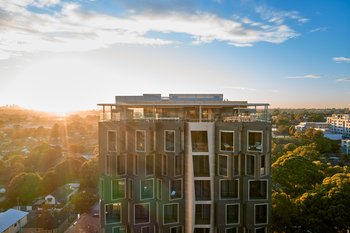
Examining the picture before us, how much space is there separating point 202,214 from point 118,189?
21.2 ft

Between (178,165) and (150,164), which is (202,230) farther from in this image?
(150,164)

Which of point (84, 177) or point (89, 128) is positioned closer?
point (84, 177)

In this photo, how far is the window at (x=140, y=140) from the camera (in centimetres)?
1939

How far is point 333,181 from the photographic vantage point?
28.9 m

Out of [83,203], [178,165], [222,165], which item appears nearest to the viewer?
[222,165]

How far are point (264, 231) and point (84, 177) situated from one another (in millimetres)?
32302

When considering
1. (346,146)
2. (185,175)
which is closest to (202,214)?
(185,175)

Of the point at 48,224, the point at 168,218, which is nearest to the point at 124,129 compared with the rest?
the point at 168,218

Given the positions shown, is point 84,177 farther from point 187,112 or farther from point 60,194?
point 187,112

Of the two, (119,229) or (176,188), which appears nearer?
(176,188)

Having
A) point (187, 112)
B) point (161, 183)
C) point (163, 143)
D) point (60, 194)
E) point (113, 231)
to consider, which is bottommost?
point (60, 194)

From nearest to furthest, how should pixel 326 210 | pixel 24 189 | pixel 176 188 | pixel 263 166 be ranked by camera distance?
1. pixel 263 166
2. pixel 176 188
3. pixel 326 210
4. pixel 24 189

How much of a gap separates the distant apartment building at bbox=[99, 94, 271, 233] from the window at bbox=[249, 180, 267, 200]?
0.07 meters

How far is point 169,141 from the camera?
19438mm
